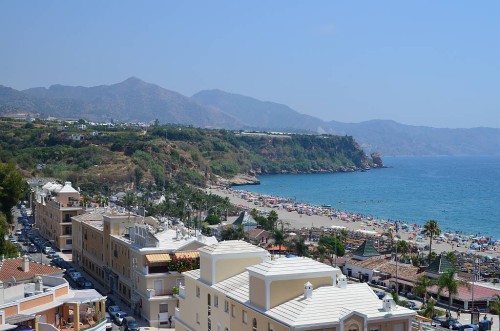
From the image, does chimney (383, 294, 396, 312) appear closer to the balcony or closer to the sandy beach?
the balcony

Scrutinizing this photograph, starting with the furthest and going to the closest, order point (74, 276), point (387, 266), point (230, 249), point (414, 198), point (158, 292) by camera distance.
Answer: point (414, 198)
point (387, 266)
point (74, 276)
point (158, 292)
point (230, 249)

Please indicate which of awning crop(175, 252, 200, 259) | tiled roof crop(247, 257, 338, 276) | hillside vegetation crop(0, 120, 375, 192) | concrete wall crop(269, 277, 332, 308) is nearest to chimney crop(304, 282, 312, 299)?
concrete wall crop(269, 277, 332, 308)

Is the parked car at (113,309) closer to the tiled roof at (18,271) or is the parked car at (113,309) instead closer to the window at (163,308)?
the window at (163,308)

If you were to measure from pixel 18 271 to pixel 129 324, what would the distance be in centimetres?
870

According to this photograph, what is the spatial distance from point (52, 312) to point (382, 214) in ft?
335

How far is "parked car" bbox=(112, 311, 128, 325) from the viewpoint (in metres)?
33.6

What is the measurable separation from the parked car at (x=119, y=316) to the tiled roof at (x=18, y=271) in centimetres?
807

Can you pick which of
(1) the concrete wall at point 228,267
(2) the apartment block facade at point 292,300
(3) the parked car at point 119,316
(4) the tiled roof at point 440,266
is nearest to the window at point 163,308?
(3) the parked car at point 119,316

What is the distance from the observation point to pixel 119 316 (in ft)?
112

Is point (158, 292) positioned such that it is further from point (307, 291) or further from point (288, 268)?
point (307, 291)

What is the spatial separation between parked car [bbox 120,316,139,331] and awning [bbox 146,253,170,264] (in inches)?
123

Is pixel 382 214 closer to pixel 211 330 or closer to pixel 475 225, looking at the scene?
pixel 475 225

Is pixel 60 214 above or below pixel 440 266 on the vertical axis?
above

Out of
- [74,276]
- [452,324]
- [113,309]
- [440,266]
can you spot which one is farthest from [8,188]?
[452,324]
